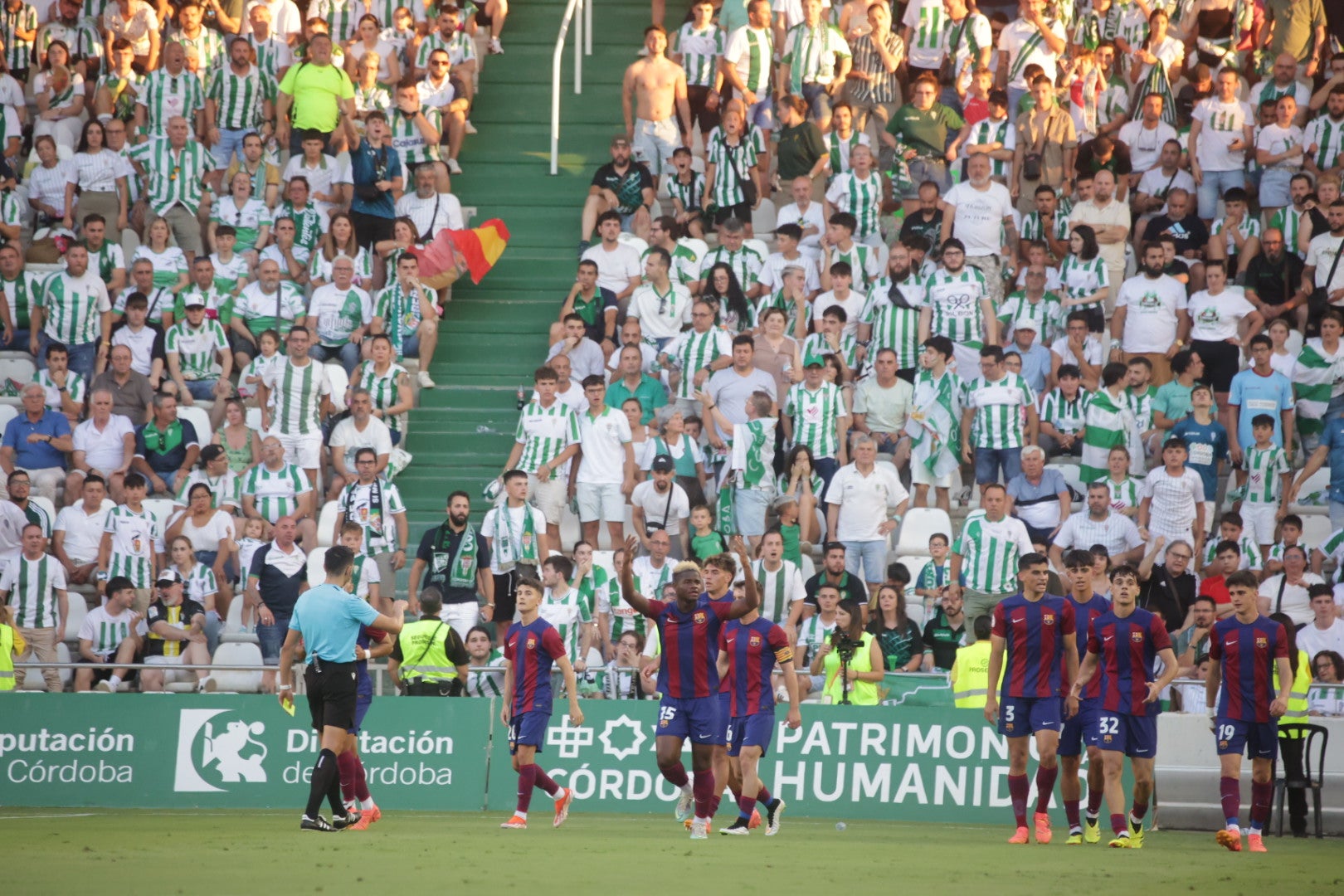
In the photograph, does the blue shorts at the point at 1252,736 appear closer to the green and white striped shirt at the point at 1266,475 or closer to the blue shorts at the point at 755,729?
the blue shorts at the point at 755,729

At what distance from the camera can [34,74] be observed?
22.7 m

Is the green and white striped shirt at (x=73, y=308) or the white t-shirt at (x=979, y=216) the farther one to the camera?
the white t-shirt at (x=979, y=216)

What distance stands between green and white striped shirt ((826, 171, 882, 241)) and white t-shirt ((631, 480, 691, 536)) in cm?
445

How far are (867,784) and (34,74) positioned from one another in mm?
14146

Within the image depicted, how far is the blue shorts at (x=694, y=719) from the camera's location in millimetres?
13055

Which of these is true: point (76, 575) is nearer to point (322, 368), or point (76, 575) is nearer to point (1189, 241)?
point (322, 368)

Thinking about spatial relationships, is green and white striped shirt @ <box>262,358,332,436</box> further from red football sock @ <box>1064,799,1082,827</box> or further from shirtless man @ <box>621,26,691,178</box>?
red football sock @ <box>1064,799,1082,827</box>

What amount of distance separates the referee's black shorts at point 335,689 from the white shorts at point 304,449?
6838mm

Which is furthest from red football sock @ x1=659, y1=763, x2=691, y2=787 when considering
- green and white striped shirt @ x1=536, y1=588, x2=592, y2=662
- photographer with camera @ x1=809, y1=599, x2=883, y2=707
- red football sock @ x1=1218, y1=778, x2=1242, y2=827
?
red football sock @ x1=1218, y1=778, x2=1242, y2=827

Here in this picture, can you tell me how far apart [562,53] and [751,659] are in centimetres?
1350

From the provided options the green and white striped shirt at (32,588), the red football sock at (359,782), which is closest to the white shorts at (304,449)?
the green and white striped shirt at (32,588)

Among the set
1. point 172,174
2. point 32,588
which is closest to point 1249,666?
point 32,588

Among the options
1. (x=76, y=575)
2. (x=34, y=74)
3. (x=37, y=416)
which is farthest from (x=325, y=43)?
(x=76, y=575)

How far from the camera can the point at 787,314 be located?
20016 millimetres
